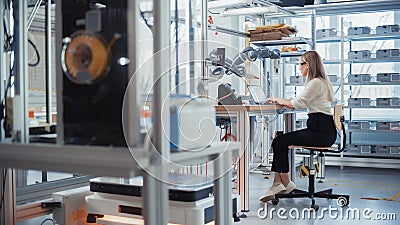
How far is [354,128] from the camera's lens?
6.34m

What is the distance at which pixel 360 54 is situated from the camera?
6.34 m

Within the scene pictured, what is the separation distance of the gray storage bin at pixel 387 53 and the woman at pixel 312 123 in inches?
90.6

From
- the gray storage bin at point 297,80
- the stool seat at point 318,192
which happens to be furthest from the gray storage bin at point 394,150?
the stool seat at point 318,192

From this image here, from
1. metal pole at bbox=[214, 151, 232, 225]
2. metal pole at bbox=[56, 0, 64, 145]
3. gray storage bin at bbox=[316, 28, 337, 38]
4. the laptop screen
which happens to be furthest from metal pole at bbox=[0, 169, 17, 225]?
gray storage bin at bbox=[316, 28, 337, 38]

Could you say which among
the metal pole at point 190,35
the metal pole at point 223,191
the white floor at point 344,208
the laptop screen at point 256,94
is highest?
the metal pole at point 190,35

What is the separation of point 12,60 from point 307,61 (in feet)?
9.53

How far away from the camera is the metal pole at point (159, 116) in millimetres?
1428

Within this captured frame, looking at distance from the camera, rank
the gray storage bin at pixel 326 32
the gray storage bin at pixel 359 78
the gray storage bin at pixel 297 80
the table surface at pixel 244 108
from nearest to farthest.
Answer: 1. the table surface at pixel 244 108
2. the gray storage bin at pixel 359 78
3. the gray storage bin at pixel 326 32
4. the gray storage bin at pixel 297 80

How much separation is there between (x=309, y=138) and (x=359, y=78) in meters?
2.63

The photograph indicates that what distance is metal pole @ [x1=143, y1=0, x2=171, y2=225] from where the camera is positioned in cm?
143

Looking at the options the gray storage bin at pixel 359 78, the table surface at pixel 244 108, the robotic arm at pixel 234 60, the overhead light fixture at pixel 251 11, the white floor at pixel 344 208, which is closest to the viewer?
the white floor at pixel 344 208

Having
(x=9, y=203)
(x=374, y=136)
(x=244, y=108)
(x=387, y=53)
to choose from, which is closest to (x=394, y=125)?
(x=374, y=136)

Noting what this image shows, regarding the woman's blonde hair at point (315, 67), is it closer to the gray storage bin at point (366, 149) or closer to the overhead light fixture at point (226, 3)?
the overhead light fixture at point (226, 3)

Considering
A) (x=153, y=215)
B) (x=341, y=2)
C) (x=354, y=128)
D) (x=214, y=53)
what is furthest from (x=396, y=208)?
(x=341, y=2)
